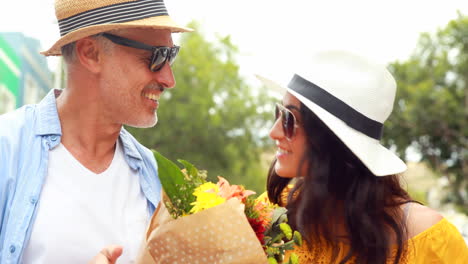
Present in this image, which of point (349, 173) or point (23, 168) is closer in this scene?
point (23, 168)

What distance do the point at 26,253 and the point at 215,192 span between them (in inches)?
40.9

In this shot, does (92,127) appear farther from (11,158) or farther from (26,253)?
(26,253)

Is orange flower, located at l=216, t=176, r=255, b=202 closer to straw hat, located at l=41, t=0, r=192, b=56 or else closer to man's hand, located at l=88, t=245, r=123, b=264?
man's hand, located at l=88, t=245, r=123, b=264

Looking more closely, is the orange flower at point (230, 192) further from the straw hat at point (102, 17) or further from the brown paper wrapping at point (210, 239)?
the straw hat at point (102, 17)

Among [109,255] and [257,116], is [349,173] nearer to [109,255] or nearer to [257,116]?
[109,255]

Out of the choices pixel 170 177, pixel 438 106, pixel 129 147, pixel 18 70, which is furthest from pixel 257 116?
pixel 170 177

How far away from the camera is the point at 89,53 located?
327cm

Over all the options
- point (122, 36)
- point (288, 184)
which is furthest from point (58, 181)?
point (288, 184)

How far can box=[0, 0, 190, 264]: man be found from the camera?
9.27ft

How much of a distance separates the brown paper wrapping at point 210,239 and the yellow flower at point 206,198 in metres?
0.05

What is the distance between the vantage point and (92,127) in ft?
10.6

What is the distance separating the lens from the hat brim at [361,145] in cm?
283

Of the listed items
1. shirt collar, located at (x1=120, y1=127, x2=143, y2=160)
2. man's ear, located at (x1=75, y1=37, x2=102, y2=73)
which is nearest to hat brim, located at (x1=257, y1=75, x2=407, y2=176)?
shirt collar, located at (x1=120, y1=127, x2=143, y2=160)

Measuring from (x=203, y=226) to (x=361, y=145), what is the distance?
38.5 inches
